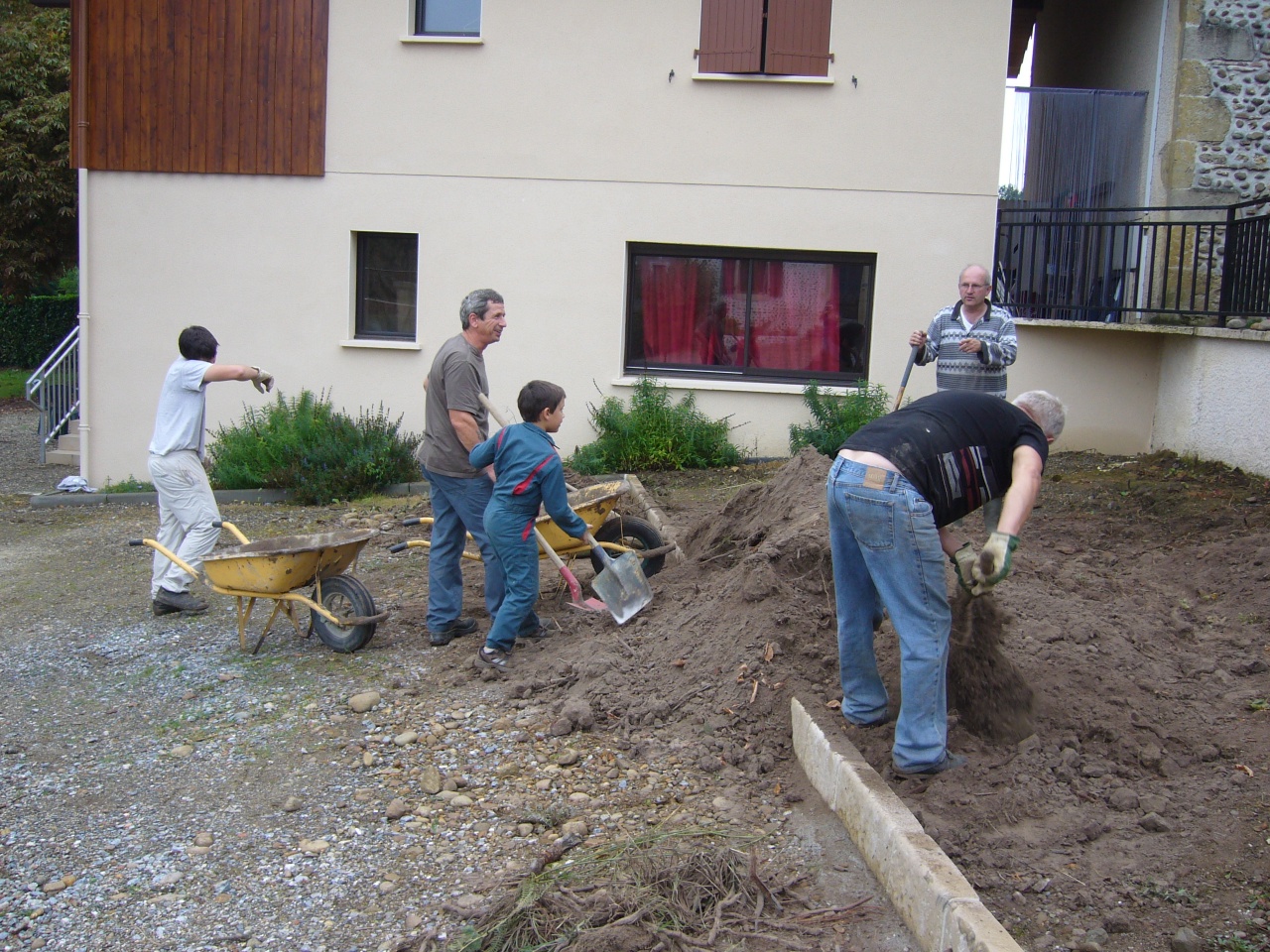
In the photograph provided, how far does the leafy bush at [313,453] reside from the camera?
10695 millimetres

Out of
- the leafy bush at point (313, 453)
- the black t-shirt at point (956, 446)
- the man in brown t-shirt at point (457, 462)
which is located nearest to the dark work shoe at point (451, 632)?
the man in brown t-shirt at point (457, 462)

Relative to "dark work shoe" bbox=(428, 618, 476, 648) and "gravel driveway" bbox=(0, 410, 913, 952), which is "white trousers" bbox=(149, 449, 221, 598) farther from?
"dark work shoe" bbox=(428, 618, 476, 648)

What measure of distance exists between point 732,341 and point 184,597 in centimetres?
650

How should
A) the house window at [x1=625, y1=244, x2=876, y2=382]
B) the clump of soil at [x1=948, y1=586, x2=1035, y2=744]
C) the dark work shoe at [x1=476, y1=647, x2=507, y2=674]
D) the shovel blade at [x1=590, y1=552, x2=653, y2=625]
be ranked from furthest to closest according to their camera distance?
the house window at [x1=625, y1=244, x2=876, y2=382]
the shovel blade at [x1=590, y1=552, x2=653, y2=625]
the dark work shoe at [x1=476, y1=647, x2=507, y2=674]
the clump of soil at [x1=948, y1=586, x2=1035, y2=744]

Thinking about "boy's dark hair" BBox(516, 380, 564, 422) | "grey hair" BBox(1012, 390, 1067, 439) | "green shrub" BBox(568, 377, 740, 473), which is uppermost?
"grey hair" BBox(1012, 390, 1067, 439)

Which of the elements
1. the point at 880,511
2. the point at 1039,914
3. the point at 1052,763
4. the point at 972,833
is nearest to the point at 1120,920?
the point at 1039,914

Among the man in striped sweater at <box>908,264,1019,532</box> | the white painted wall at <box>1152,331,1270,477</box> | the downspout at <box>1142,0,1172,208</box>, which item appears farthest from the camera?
the downspout at <box>1142,0,1172,208</box>

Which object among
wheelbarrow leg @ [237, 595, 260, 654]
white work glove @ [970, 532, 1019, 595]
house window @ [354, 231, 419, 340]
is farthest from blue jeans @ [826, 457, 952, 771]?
house window @ [354, 231, 419, 340]

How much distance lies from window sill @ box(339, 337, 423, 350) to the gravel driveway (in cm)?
550

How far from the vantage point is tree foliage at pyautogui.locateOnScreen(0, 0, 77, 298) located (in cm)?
2208

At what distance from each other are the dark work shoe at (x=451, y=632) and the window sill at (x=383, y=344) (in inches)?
232

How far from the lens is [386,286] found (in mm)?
11867

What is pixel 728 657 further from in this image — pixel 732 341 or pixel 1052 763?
pixel 732 341

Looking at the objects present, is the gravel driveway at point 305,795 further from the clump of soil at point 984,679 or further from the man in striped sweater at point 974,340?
the man in striped sweater at point 974,340
